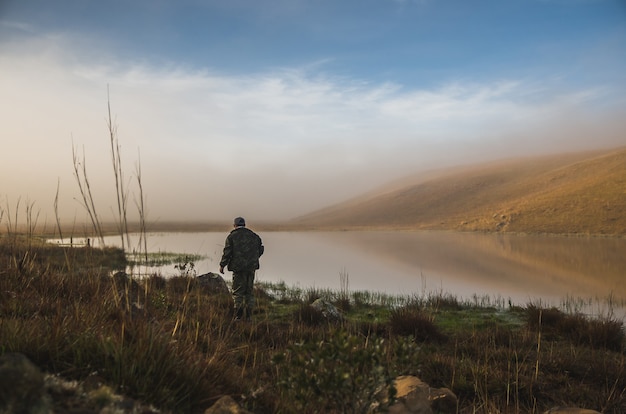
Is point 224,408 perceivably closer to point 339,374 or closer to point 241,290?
point 339,374

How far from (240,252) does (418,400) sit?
6.41 m

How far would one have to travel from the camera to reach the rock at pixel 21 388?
1999 millimetres

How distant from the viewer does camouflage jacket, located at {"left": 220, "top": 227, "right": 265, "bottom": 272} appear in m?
9.47

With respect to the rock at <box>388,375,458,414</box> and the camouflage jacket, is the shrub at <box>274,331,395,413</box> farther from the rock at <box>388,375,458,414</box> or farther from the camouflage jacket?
the camouflage jacket

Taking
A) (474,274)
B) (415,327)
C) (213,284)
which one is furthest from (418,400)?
(474,274)

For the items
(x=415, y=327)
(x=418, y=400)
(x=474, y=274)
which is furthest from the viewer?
(x=474, y=274)

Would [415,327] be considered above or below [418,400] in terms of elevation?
below

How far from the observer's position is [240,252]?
9.52m

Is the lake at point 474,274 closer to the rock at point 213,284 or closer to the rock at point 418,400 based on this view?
the rock at point 213,284

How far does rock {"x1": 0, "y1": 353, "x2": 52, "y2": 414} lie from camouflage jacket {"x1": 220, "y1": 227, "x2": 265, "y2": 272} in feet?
24.1

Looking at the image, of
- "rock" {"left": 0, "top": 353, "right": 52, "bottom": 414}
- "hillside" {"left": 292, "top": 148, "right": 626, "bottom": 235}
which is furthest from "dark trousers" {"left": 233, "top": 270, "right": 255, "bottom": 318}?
"hillside" {"left": 292, "top": 148, "right": 626, "bottom": 235}

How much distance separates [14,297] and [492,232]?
259 ft

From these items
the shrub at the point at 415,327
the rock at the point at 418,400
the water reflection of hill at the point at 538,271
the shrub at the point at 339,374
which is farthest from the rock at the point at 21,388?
the water reflection of hill at the point at 538,271

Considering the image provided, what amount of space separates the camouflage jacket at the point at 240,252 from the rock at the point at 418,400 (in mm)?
5878
